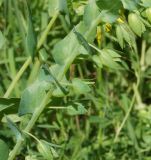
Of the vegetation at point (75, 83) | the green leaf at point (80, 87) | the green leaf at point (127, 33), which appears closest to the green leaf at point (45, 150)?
the vegetation at point (75, 83)

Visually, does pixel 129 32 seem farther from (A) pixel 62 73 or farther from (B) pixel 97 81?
(B) pixel 97 81

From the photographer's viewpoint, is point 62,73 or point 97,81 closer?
point 62,73

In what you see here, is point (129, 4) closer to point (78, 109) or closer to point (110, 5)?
point (110, 5)

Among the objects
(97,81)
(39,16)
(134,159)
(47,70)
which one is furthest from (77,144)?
(47,70)

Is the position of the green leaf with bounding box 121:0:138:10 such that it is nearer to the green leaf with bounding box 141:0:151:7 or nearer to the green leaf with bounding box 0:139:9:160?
the green leaf with bounding box 141:0:151:7

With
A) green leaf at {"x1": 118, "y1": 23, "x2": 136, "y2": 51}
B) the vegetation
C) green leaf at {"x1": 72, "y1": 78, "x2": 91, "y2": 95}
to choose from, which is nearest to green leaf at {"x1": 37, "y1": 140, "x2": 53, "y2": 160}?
the vegetation

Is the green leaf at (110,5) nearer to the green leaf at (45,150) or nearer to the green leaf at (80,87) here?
the green leaf at (80,87)

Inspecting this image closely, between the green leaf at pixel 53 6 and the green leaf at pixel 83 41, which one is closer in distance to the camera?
the green leaf at pixel 83 41

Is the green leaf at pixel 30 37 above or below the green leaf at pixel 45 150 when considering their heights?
above
